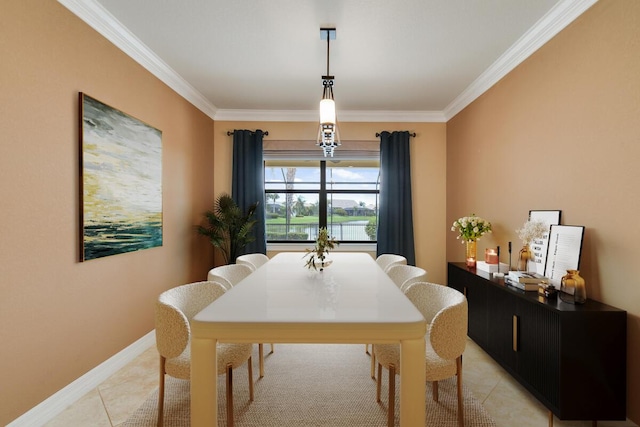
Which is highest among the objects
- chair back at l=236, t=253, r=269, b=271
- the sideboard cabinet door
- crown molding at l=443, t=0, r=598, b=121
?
crown molding at l=443, t=0, r=598, b=121

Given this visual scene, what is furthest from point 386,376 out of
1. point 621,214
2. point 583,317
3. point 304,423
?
point 621,214

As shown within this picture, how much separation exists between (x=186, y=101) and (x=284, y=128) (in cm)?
141

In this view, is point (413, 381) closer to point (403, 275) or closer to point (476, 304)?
point (403, 275)

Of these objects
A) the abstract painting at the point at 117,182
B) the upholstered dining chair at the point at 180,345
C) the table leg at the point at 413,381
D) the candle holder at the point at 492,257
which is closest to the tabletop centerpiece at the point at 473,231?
the candle holder at the point at 492,257

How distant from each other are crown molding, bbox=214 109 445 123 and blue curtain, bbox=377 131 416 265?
282 millimetres

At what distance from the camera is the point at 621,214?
1759mm

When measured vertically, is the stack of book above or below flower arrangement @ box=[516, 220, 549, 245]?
below

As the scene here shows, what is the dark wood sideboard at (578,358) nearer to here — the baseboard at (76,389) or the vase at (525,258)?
the vase at (525,258)

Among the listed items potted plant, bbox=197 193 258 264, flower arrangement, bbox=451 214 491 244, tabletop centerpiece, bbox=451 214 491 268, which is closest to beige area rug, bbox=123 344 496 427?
tabletop centerpiece, bbox=451 214 491 268

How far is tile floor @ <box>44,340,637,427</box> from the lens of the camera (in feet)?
6.04

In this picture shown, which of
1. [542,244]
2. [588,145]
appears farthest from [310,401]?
[588,145]

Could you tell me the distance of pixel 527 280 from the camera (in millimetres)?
2111

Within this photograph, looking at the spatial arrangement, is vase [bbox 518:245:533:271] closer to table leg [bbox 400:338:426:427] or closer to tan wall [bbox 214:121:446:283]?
table leg [bbox 400:338:426:427]

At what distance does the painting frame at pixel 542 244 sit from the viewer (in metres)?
2.22
